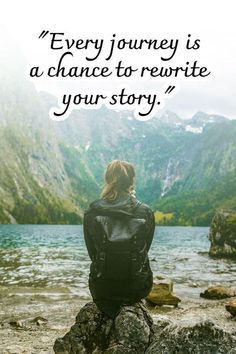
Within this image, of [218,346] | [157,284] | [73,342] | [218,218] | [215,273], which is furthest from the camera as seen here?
[218,218]

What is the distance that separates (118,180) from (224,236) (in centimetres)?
6171

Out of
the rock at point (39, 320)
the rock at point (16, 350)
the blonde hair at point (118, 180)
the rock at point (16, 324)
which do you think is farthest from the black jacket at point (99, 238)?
the rock at point (39, 320)

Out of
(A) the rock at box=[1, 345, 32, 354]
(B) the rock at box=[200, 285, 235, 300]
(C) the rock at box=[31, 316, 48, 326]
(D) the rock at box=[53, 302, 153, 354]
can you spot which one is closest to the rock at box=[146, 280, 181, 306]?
(B) the rock at box=[200, 285, 235, 300]

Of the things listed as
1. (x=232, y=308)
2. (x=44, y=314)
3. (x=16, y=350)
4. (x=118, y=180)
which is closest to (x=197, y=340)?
(x=118, y=180)

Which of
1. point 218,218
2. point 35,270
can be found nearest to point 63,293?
point 35,270

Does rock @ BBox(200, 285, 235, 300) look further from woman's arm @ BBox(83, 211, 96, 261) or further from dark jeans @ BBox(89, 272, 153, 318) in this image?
woman's arm @ BBox(83, 211, 96, 261)

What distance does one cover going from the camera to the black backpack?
8.38 meters

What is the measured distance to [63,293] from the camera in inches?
1061

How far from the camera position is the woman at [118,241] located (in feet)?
27.6

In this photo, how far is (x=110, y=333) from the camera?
8805mm

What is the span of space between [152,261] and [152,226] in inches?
1794

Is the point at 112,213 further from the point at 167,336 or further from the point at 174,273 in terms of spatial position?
the point at 174,273

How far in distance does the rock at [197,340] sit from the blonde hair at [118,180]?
122 inches

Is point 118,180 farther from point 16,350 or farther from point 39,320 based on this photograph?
point 39,320
